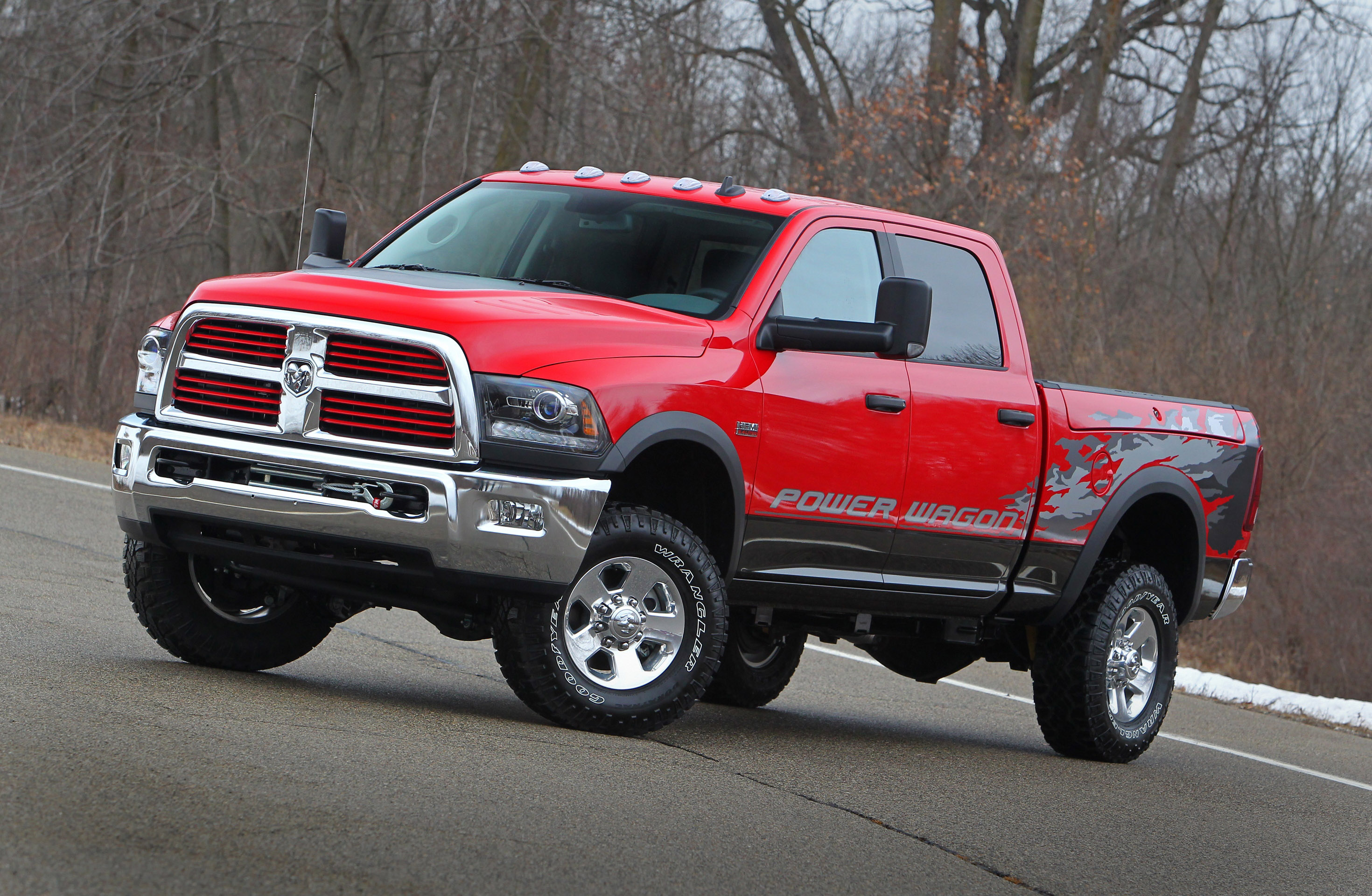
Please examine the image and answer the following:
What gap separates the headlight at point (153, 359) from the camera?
6805mm

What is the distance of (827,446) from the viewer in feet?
23.9

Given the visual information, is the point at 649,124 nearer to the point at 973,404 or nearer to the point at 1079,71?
the point at 1079,71

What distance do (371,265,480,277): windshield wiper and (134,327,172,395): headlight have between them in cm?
97

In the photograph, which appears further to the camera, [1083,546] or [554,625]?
[1083,546]

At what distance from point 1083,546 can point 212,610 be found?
3.97 metres

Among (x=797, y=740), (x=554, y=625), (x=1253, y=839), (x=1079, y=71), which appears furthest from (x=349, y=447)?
(x=1079, y=71)

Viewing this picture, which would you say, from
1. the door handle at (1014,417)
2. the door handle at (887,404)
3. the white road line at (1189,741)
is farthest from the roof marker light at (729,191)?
the white road line at (1189,741)

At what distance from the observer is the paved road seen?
179 inches

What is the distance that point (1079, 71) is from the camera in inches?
1315

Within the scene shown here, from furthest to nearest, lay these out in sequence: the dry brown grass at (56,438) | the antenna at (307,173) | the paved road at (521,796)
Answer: the dry brown grass at (56,438), the antenna at (307,173), the paved road at (521,796)

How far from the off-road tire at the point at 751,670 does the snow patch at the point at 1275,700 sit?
5.03 meters

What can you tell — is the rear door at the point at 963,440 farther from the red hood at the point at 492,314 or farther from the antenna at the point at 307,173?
the antenna at the point at 307,173

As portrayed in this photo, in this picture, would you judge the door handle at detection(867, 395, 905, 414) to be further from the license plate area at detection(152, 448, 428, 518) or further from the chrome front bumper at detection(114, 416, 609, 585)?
the license plate area at detection(152, 448, 428, 518)

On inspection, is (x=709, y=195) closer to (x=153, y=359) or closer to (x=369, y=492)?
(x=369, y=492)
